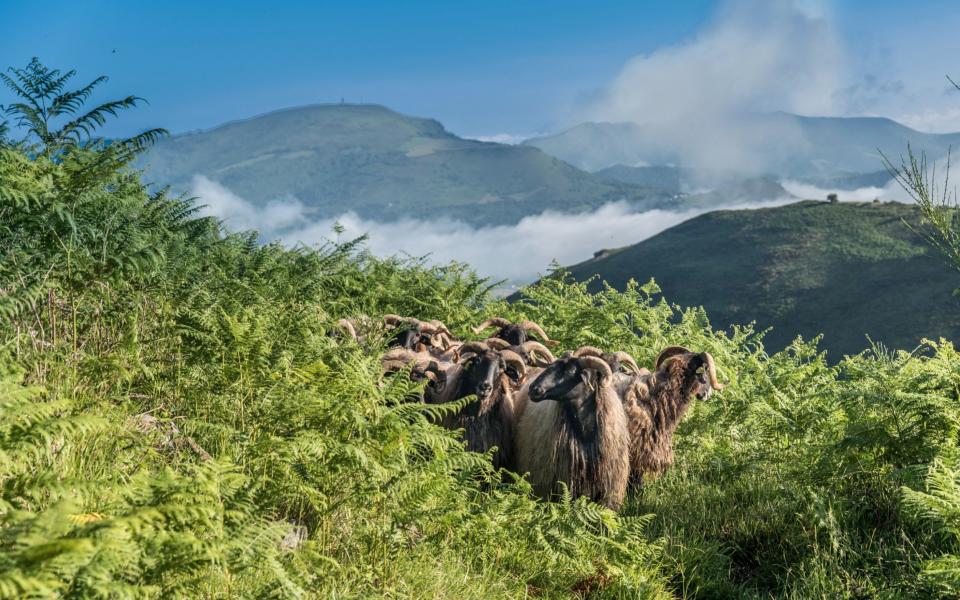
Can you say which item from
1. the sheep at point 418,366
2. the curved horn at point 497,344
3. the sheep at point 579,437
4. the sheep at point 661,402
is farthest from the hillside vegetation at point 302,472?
the curved horn at point 497,344

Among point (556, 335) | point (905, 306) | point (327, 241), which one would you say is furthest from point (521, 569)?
point (905, 306)

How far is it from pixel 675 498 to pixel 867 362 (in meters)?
3.18

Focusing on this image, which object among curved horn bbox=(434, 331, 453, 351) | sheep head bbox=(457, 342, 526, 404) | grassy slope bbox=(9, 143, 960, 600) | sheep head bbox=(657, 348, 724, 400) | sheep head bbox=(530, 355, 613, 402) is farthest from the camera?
curved horn bbox=(434, 331, 453, 351)

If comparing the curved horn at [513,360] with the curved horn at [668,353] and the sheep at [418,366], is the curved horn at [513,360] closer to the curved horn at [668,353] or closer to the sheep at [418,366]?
the sheep at [418,366]

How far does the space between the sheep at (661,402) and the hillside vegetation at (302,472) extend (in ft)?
0.95

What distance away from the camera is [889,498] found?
702 centimetres

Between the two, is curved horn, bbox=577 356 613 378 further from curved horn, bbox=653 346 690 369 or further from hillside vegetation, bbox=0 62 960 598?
curved horn, bbox=653 346 690 369

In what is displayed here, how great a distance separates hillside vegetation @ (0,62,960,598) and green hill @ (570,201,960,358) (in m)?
52.8

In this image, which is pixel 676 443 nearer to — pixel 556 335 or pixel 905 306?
pixel 556 335

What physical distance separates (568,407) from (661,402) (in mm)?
1761

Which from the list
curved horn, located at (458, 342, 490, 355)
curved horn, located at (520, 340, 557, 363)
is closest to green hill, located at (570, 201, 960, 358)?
curved horn, located at (520, 340, 557, 363)

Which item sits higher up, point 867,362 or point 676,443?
point 867,362

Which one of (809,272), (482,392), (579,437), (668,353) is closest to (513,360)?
(482,392)

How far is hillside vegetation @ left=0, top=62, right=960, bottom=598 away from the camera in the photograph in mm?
3662
